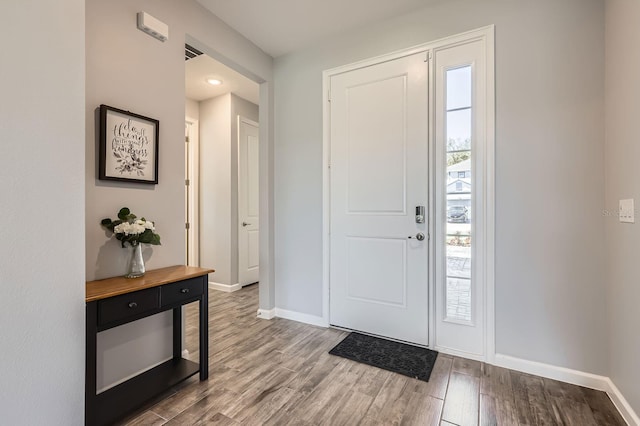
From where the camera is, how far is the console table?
145 cm

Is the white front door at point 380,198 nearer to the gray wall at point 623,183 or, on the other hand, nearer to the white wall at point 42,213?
the gray wall at point 623,183

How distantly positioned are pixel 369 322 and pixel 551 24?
8.63 ft

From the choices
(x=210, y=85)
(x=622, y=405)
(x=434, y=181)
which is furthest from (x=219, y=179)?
(x=622, y=405)

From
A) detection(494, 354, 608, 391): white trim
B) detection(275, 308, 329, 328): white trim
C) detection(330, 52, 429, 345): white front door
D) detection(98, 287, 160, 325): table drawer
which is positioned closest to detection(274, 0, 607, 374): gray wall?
detection(494, 354, 608, 391): white trim

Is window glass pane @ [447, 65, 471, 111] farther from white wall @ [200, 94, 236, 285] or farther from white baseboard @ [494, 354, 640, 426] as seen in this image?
white wall @ [200, 94, 236, 285]

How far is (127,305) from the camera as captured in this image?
5.15 feet

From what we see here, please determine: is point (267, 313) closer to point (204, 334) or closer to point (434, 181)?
point (204, 334)

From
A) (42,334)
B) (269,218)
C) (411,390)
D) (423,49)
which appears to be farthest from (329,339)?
(423,49)

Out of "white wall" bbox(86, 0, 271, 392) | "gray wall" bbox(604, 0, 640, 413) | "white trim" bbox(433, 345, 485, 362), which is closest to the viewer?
"gray wall" bbox(604, 0, 640, 413)

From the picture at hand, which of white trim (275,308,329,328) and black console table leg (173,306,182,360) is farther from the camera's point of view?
white trim (275,308,329,328)

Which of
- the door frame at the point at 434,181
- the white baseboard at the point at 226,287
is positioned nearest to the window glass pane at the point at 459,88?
the door frame at the point at 434,181

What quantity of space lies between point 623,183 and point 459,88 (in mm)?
1211

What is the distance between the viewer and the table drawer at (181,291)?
176cm

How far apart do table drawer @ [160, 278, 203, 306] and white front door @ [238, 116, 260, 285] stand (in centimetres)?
237
